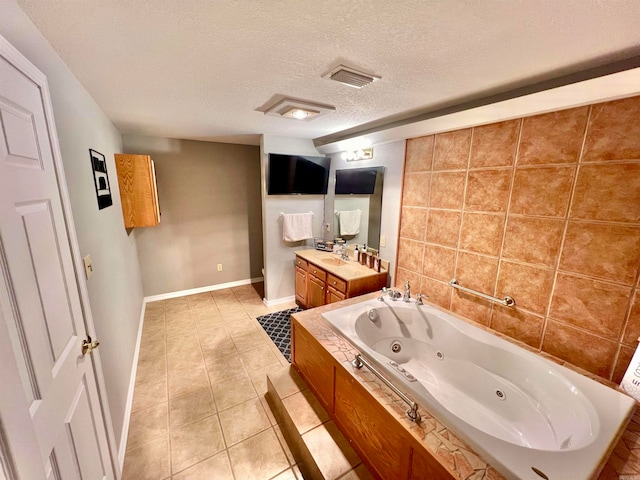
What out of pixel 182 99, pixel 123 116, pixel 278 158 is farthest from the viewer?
pixel 278 158

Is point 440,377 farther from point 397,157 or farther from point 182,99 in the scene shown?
point 182,99

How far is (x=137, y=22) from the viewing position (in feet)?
3.10

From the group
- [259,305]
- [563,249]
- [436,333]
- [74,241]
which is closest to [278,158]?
[259,305]

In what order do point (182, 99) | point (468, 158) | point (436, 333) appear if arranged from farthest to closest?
point (436, 333), point (468, 158), point (182, 99)

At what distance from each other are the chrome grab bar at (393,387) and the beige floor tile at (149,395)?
5.47ft

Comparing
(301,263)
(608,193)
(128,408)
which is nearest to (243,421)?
(128,408)

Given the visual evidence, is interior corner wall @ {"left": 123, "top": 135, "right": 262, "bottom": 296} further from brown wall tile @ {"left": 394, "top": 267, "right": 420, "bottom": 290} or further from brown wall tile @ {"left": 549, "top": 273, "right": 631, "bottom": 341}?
brown wall tile @ {"left": 549, "top": 273, "right": 631, "bottom": 341}

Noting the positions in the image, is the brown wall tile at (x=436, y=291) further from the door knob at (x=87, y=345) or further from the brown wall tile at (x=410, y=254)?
the door knob at (x=87, y=345)

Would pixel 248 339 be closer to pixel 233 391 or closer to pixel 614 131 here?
pixel 233 391

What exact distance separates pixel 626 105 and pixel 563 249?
78 cm

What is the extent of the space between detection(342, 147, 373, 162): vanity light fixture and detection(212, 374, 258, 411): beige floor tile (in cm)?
255

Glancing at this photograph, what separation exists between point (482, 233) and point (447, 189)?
0.45 metres

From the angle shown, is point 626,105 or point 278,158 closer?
point 626,105

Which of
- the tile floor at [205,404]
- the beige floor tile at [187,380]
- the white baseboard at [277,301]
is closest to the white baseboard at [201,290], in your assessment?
the tile floor at [205,404]
